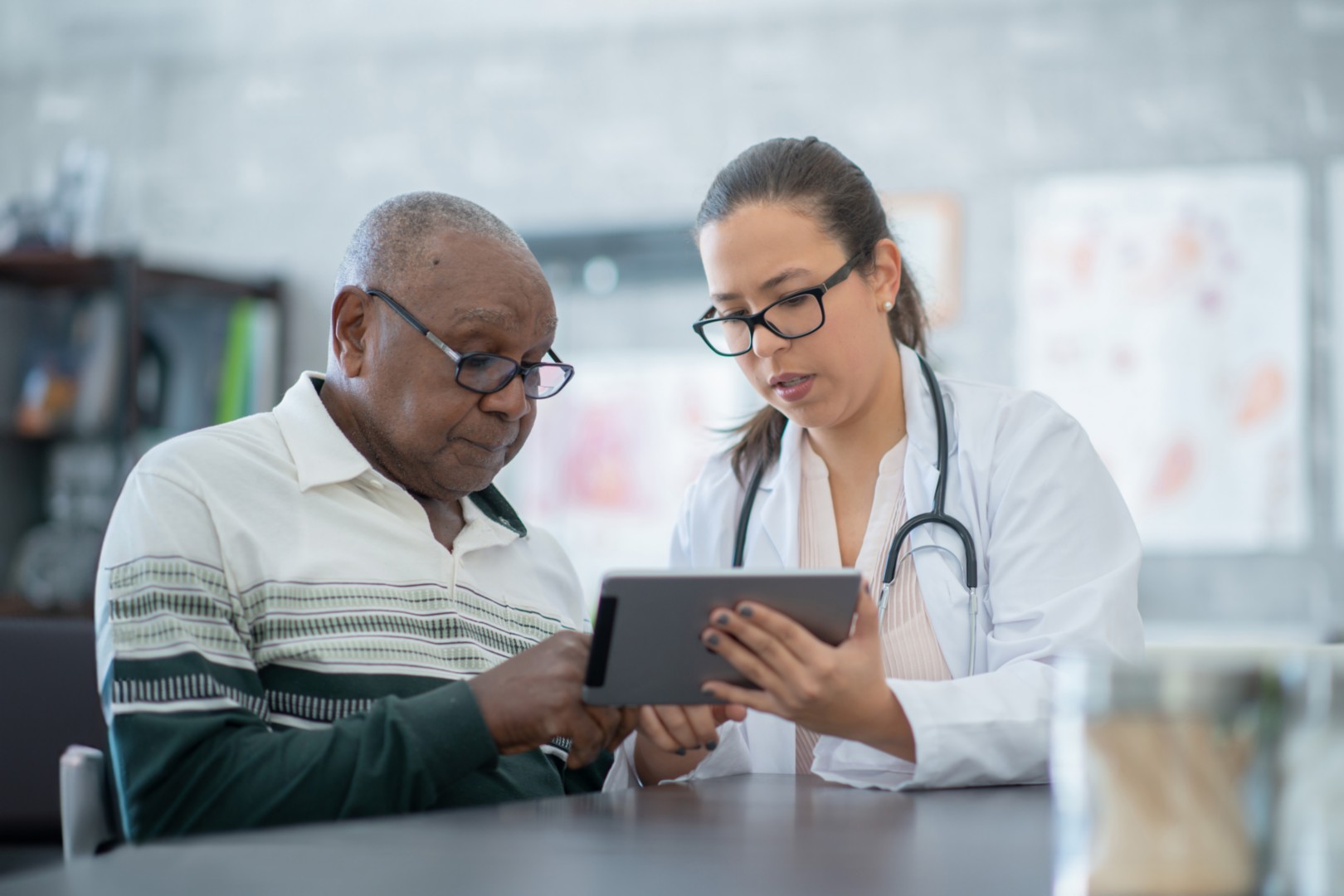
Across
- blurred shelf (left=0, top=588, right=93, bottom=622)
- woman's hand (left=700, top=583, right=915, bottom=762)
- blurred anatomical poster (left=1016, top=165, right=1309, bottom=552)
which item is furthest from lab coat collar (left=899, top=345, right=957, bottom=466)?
blurred shelf (left=0, top=588, right=93, bottom=622)

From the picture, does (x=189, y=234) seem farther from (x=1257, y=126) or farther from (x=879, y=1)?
(x=1257, y=126)

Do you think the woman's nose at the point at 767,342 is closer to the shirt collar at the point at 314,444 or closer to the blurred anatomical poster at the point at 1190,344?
the shirt collar at the point at 314,444

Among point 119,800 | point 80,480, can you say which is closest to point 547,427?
point 80,480

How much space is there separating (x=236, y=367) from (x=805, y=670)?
3.67 metres

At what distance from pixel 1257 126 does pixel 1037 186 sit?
63cm

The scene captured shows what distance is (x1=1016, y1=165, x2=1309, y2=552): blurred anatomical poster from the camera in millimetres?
3693

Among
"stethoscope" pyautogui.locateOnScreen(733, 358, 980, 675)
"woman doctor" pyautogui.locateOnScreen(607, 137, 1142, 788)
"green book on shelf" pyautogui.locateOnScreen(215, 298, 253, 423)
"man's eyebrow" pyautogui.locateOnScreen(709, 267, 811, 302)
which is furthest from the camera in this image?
"green book on shelf" pyautogui.locateOnScreen(215, 298, 253, 423)

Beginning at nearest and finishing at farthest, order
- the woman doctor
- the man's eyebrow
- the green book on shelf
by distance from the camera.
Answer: the woman doctor
the man's eyebrow
the green book on shelf

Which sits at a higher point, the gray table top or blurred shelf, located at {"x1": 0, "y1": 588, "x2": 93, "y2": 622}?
the gray table top

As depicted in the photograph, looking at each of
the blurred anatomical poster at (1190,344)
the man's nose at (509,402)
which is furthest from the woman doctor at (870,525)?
the blurred anatomical poster at (1190,344)

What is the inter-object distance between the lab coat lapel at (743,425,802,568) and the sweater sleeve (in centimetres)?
72

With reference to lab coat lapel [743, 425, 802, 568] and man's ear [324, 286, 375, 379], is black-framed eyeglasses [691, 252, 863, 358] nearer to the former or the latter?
lab coat lapel [743, 425, 802, 568]

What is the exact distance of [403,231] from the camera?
1.54 m

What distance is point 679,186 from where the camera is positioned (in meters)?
4.33
